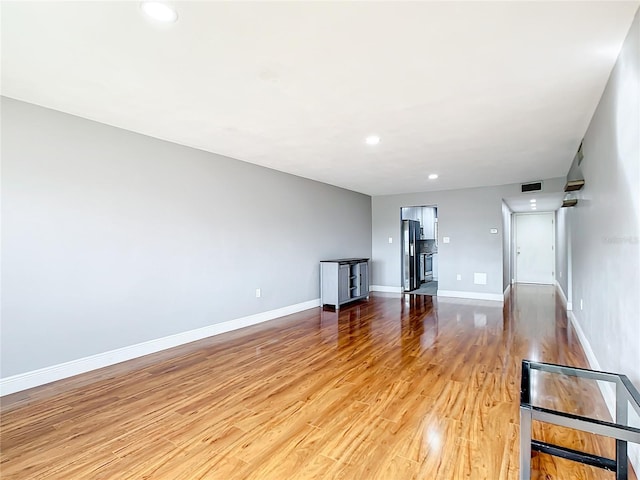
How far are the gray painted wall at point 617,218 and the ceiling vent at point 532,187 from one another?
10.4 feet

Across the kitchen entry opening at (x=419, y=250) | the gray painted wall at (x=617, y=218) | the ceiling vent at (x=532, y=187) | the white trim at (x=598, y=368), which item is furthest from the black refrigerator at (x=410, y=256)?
the gray painted wall at (x=617, y=218)

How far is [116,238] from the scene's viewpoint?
3250mm

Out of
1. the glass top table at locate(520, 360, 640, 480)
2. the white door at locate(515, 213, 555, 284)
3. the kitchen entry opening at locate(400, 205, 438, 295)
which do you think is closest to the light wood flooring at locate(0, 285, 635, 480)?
the glass top table at locate(520, 360, 640, 480)

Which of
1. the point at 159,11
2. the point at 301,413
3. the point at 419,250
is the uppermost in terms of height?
the point at 159,11

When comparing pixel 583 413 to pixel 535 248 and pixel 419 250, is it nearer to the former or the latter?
pixel 419 250

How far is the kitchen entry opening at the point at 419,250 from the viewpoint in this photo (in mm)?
7805

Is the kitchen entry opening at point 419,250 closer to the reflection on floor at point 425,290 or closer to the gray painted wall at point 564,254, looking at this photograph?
the reflection on floor at point 425,290

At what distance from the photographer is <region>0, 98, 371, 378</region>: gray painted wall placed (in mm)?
2670

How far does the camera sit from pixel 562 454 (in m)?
1.60

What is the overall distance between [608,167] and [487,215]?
4.47 meters

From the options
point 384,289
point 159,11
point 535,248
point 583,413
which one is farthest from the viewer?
point 535,248

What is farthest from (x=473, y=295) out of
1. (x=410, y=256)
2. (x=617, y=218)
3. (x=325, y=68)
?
(x=325, y=68)

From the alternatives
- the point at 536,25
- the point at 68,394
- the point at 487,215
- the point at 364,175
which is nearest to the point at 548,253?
the point at 487,215

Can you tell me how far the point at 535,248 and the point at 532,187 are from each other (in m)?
4.20
